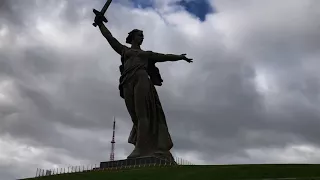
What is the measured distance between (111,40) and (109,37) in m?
0.32

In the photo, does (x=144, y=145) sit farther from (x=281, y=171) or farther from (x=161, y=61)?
(x=281, y=171)

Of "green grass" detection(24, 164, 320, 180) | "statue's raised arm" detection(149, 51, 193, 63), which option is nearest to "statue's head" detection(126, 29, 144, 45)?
"statue's raised arm" detection(149, 51, 193, 63)

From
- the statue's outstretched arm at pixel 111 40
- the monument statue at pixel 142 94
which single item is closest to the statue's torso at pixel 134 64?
the monument statue at pixel 142 94

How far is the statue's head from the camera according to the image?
142 feet

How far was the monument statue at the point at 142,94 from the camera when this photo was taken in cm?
4025

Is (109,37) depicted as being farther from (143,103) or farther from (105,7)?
(143,103)

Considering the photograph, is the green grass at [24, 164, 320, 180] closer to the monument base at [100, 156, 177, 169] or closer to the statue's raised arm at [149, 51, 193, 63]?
the monument base at [100, 156, 177, 169]

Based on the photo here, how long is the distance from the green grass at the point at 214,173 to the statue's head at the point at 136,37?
1408 cm

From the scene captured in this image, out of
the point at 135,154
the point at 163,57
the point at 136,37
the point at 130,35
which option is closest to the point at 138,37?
the point at 136,37

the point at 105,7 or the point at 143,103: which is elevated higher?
the point at 105,7

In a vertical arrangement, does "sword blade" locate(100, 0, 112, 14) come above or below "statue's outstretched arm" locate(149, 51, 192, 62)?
above

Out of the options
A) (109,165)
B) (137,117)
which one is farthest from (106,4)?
(109,165)

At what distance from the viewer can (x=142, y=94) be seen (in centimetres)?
Answer: 4112

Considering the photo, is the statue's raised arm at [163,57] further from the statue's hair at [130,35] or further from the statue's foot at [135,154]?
the statue's foot at [135,154]
